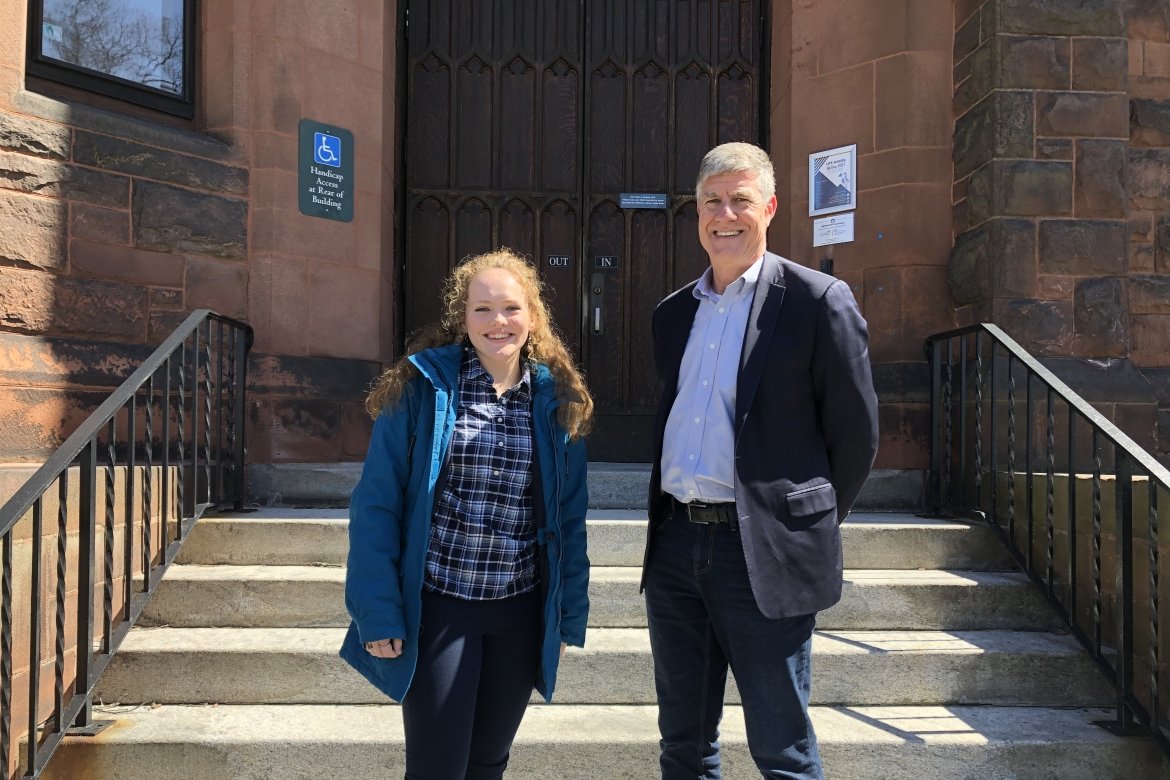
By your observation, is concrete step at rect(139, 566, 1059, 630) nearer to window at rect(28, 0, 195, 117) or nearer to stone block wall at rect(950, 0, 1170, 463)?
stone block wall at rect(950, 0, 1170, 463)

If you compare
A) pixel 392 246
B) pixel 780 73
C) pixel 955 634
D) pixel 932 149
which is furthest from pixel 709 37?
pixel 955 634

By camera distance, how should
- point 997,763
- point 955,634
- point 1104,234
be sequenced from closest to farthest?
point 997,763, point 955,634, point 1104,234

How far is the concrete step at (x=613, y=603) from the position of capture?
353cm

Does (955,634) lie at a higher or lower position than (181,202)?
lower

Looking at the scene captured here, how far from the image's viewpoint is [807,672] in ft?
6.55

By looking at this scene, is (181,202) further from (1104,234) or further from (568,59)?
(1104,234)

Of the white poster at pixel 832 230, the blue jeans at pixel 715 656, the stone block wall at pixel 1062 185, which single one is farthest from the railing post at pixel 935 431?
the blue jeans at pixel 715 656

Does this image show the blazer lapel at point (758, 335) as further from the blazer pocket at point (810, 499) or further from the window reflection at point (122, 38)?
the window reflection at point (122, 38)

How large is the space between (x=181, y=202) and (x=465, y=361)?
10.7 ft

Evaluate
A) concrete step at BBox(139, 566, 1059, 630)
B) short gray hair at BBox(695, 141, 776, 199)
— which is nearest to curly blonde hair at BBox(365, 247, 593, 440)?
short gray hair at BBox(695, 141, 776, 199)

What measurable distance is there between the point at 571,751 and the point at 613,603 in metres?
0.79

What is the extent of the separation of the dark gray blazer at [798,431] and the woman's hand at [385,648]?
77cm

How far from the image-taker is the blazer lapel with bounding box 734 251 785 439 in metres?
1.98

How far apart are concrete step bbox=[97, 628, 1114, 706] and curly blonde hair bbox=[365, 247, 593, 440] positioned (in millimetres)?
→ 1454
